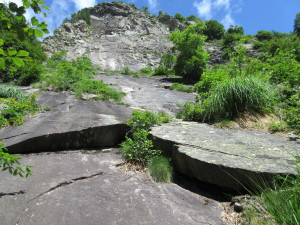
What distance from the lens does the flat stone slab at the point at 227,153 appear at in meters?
2.67

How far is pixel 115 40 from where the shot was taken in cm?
3591

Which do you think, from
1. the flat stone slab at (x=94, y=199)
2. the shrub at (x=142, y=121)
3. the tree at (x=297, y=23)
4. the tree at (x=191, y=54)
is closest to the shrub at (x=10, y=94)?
the flat stone slab at (x=94, y=199)

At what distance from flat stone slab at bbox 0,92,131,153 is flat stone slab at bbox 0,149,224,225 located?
0.50 meters

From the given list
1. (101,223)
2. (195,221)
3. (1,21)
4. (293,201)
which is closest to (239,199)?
(195,221)

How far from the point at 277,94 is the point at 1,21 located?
5852 mm

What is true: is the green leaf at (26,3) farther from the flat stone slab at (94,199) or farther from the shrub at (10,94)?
the shrub at (10,94)

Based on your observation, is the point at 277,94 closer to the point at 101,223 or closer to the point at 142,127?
the point at 142,127

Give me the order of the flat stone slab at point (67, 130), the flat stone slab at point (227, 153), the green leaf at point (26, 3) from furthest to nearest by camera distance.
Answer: the flat stone slab at point (67, 130) < the flat stone slab at point (227, 153) < the green leaf at point (26, 3)

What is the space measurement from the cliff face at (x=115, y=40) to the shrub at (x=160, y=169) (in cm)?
2187

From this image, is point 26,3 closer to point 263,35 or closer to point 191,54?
point 191,54

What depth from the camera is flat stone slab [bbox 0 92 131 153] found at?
12.9ft

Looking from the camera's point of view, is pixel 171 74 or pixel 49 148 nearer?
pixel 49 148

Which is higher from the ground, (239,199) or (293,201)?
(293,201)

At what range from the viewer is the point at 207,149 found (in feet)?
10.8
